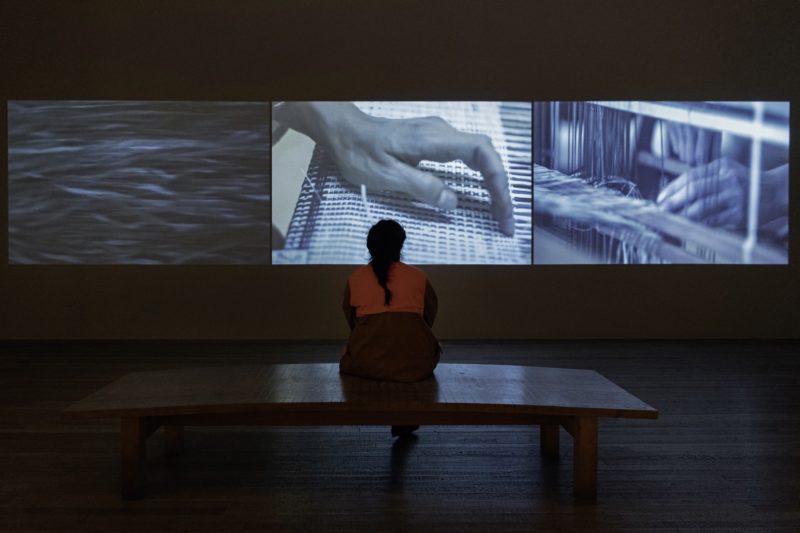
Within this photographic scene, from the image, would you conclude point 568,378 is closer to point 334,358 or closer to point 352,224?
point 334,358

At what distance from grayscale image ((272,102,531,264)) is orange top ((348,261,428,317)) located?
13.6 feet

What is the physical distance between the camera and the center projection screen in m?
8.00

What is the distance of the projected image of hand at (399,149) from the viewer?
798 cm

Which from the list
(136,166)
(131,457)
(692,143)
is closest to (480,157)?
(692,143)

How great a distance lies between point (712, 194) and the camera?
8039 millimetres

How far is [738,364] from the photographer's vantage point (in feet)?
A: 22.0

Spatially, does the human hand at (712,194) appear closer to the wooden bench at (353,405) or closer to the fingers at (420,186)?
the fingers at (420,186)

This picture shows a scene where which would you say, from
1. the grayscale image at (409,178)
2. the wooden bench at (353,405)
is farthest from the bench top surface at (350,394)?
the grayscale image at (409,178)

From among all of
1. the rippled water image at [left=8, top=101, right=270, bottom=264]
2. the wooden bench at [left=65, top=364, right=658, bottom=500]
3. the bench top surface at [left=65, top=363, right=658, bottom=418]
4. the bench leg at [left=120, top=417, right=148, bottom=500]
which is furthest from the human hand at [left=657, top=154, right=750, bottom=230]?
the bench leg at [left=120, top=417, right=148, bottom=500]

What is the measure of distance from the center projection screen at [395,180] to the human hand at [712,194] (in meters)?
0.01

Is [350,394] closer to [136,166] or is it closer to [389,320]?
[389,320]

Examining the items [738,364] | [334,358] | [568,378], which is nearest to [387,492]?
[568,378]

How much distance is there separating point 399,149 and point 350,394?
481cm

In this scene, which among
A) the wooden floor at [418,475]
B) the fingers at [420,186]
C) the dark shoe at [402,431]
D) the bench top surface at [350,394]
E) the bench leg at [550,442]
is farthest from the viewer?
the fingers at [420,186]
